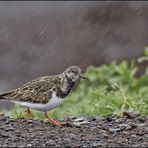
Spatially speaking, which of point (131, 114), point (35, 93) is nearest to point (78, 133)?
point (35, 93)

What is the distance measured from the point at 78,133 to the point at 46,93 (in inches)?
27.8

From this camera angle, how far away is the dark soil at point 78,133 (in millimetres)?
9922

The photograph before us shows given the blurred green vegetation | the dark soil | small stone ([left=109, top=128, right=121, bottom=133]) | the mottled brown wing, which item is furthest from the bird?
the blurred green vegetation

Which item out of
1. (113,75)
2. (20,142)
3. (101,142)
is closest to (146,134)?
(101,142)

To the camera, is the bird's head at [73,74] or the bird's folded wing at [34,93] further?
the bird's head at [73,74]

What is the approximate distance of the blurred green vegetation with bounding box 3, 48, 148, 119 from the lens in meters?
12.7

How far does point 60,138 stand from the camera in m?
10.2

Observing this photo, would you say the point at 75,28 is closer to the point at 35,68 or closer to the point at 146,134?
the point at 35,68

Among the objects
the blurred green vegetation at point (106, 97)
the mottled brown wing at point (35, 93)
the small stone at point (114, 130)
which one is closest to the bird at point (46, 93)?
the mottled brown wing at point (35, 93)

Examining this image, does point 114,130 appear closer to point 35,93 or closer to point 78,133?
point 78,133

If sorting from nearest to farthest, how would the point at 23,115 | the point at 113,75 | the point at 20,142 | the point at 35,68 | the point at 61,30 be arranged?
the point at 20,142, the point at 23,115, the point at 113,75, the point at 35,68, the point at 61,30

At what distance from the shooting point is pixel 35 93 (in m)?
10.9

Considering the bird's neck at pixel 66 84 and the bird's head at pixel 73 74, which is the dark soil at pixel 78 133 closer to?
the bird's neck at pixel 66 84

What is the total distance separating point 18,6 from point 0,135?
14963 mm
